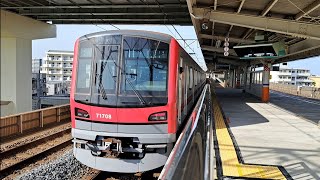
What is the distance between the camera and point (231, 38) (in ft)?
52.2

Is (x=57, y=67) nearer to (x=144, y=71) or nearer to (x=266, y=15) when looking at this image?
(x=266, y=15)

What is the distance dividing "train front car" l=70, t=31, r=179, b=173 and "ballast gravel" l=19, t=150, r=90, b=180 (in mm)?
809

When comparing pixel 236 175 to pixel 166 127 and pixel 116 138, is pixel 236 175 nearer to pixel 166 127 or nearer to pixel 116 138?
pixel 166 127

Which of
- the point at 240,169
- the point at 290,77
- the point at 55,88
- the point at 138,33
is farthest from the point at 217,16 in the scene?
the point at 290,77

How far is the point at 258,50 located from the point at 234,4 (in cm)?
338

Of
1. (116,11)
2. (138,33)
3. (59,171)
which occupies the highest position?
(116,11)

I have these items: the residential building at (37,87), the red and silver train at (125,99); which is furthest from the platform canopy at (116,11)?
the red and silver train at (125,99)

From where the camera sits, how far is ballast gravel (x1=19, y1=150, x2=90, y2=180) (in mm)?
6006

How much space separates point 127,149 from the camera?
5.31 meters

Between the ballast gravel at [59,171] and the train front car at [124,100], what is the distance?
809mm

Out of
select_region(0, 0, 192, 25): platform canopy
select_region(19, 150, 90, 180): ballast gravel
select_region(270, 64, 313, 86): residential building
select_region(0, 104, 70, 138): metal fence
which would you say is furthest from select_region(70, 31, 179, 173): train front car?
select_region(270, 64, 313, 86): residential building

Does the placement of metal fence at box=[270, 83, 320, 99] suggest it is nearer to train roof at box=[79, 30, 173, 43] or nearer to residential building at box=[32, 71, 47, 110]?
residential building at box=[32, 71, 47, 110]

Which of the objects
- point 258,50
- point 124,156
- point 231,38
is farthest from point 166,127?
point 231,38

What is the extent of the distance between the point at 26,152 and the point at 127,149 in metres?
4.32
